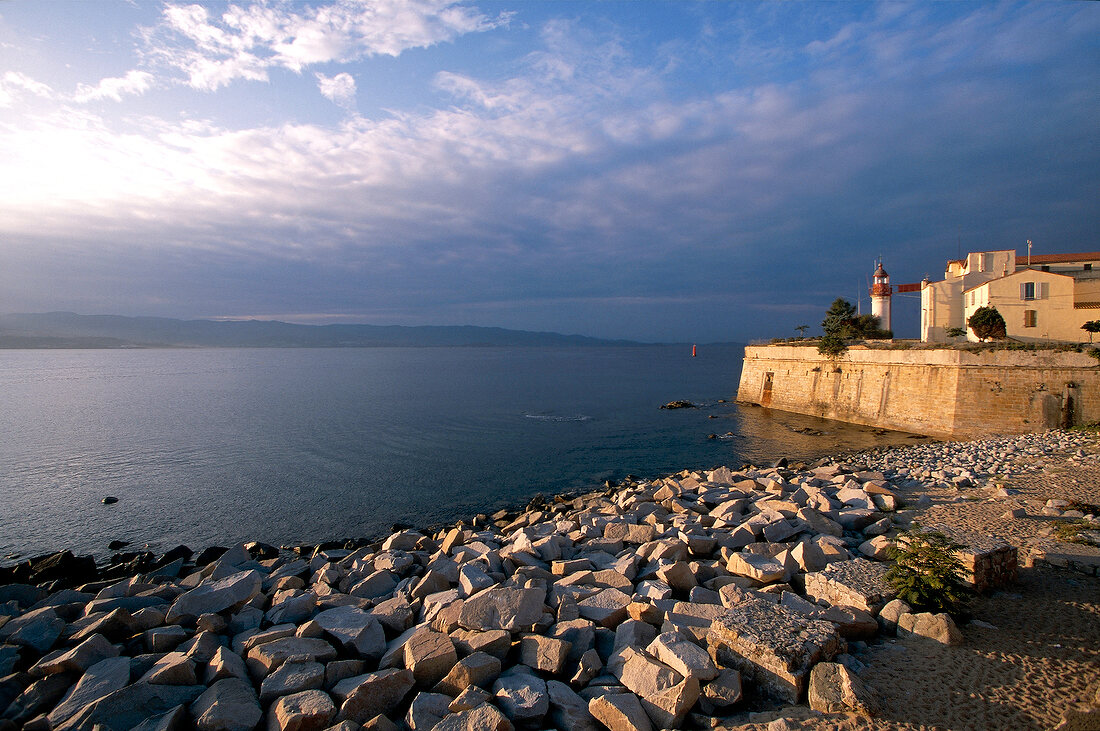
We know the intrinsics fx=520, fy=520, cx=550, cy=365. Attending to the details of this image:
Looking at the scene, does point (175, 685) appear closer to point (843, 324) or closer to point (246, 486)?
point (246, 486)

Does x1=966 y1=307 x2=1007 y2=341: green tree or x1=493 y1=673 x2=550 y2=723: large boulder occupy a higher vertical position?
x1=966 y1=307 x2=1007 y2=341: green tree

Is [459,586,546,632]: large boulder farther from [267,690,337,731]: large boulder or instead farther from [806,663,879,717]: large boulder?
[806,663,879,717]: large boulder

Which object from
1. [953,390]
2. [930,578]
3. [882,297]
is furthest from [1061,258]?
[930,578]

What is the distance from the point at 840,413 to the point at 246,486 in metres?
32.5

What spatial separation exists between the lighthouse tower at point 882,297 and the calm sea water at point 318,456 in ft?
47.1

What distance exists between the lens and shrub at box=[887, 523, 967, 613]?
5.84 meters

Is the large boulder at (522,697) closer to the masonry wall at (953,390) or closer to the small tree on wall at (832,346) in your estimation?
the masonry wall at (953,390)

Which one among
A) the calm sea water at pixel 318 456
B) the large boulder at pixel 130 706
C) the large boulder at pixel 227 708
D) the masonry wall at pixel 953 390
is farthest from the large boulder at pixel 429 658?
Answer: the masonry wall at pixel 953 390

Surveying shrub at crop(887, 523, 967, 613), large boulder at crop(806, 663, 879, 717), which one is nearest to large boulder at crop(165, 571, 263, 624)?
large boulder at crop(806, 663, 879, 717)

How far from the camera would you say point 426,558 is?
998 cm

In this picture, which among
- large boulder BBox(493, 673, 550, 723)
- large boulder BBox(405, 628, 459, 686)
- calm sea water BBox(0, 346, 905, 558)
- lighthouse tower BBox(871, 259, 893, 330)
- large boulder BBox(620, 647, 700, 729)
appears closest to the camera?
large boulder BBox(620, 647, 700, 729)

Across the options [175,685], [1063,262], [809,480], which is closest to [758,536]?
[809,480]

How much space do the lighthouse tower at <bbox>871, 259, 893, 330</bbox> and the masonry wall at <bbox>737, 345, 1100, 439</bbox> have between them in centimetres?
1225

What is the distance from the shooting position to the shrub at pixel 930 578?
230 inches
